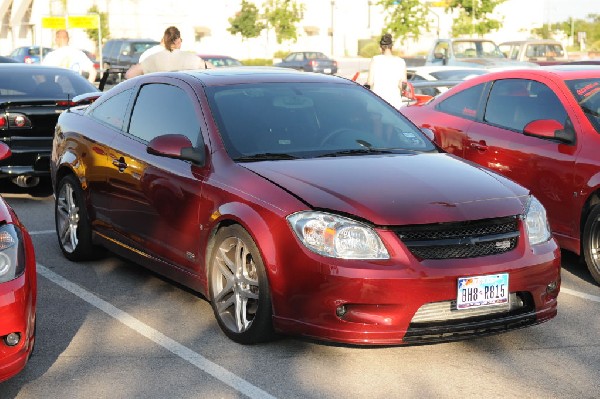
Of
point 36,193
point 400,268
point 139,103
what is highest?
point 139,103

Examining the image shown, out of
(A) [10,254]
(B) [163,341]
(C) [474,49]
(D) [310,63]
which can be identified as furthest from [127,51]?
(A) [10,254]

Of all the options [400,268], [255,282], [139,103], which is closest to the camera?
[400,268]

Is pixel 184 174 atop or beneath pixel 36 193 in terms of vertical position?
atop

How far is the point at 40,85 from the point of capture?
12273 mm

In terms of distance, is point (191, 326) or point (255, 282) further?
point (191, 326)

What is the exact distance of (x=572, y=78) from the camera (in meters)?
8.58

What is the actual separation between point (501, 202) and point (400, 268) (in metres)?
0.84

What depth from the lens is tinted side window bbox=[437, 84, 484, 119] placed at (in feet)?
30.4

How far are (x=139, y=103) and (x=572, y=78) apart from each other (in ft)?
11.1

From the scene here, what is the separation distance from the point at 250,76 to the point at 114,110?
1.23 m

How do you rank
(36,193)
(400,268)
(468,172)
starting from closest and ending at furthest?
(400,268), (468,172), (36,193)

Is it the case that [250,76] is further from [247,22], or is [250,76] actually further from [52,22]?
[247,22]

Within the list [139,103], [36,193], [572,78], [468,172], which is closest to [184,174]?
[139,103]

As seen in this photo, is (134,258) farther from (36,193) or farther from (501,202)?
(36,193)
